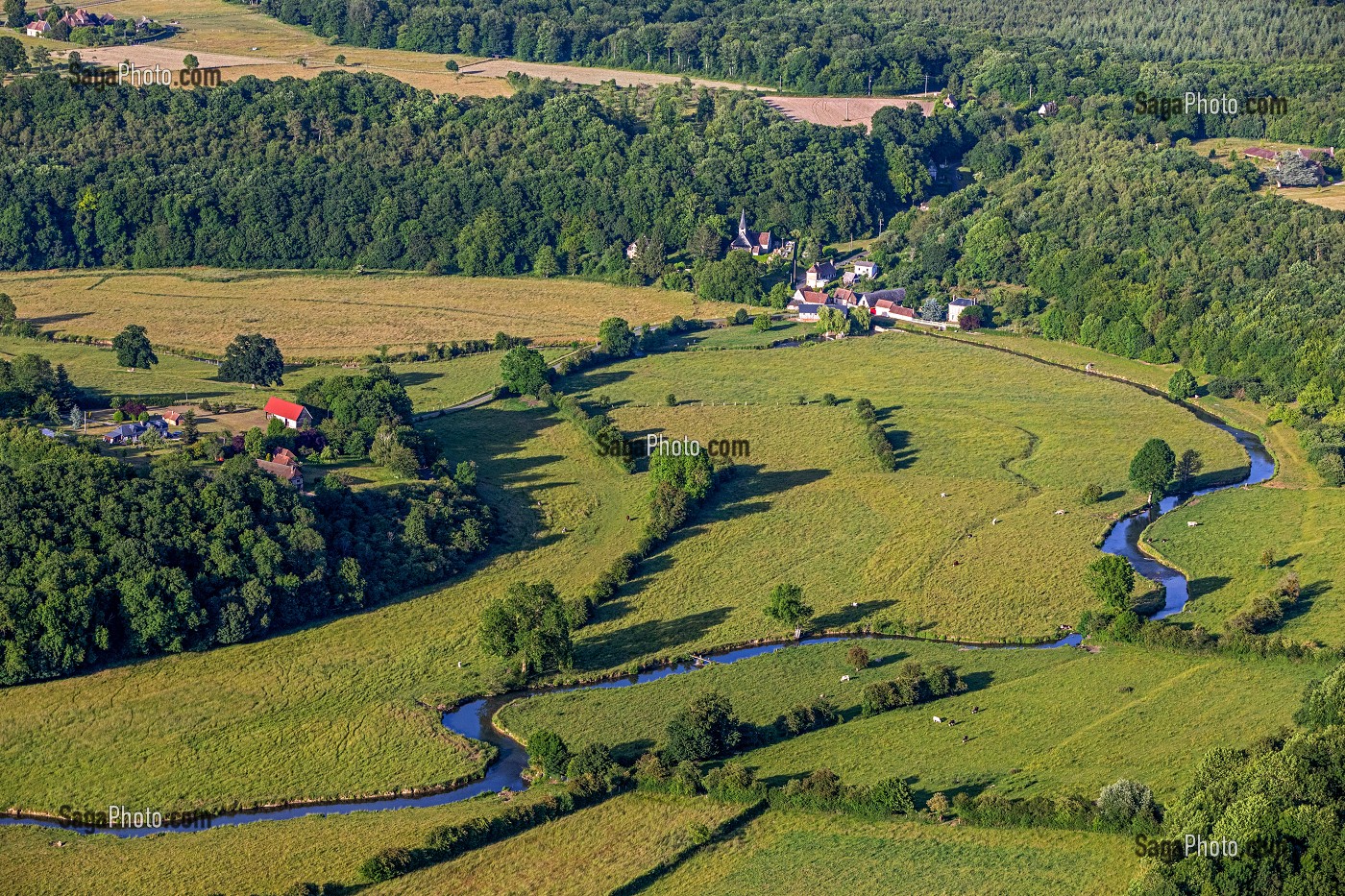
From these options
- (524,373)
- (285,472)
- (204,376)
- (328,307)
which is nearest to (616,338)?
(524,373)

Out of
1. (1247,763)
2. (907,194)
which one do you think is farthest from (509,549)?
(907,194)

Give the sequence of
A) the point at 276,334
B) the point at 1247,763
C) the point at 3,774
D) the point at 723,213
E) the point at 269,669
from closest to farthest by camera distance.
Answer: the point at 1247,763 → the point at 3,774 → the point at 269,669 → the point at 276,334 → the point at 723,213

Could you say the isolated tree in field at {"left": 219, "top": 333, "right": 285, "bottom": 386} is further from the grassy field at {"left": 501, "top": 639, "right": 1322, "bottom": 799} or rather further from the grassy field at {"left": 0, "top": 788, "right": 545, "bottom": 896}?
the grassy field at {"left": 0, "top": 788, "right": 545, "bottom": 896}

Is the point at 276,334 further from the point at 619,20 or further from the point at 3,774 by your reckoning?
the point at 619,20

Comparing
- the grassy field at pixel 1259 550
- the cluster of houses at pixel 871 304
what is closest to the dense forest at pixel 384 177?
the cluster of houses at pixel 871 304

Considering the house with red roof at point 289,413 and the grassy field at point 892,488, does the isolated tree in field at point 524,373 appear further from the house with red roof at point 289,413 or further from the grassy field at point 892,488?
the house with red roof at point 289,413

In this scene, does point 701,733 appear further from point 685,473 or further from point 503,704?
point 685,473
